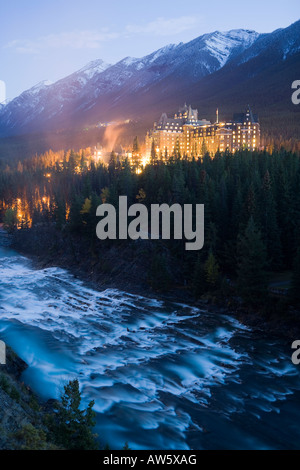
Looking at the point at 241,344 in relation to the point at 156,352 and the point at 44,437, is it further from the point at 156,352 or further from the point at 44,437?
the point at 44,437

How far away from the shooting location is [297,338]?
1332 inches

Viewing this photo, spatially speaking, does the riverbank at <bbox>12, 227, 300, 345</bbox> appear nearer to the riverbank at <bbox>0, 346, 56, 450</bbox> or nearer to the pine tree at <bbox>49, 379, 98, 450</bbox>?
the riverbank at <bbox>0, 346, 56, 450</bbox>

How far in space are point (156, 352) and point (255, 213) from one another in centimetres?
2614

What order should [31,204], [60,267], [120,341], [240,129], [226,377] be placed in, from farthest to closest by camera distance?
1. [240,129]
2. [31,204]
3. [60,267]
4. [120,341]
5. [226,377]

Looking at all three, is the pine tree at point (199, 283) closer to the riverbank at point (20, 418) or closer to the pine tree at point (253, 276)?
the pine tree at point (253, 276)

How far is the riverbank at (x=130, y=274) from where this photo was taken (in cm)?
3712

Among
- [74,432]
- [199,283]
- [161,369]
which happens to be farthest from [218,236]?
[74,432]

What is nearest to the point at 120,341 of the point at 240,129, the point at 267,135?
the point at 240,129

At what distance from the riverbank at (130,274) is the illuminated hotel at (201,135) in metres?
47.5

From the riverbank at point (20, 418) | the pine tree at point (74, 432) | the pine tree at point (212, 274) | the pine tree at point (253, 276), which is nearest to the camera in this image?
the riverbank at point (20, 418)

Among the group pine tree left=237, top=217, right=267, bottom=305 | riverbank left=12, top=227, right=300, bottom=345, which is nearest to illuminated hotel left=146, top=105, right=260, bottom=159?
riverbank left=12, top=227, right=300, bottom=345

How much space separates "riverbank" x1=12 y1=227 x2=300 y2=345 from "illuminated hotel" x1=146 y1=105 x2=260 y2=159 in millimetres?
47454

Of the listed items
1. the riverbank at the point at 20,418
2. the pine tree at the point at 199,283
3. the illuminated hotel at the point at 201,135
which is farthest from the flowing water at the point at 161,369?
the illuminated hotel at the point at 201,135

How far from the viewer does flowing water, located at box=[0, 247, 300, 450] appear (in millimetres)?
20781
